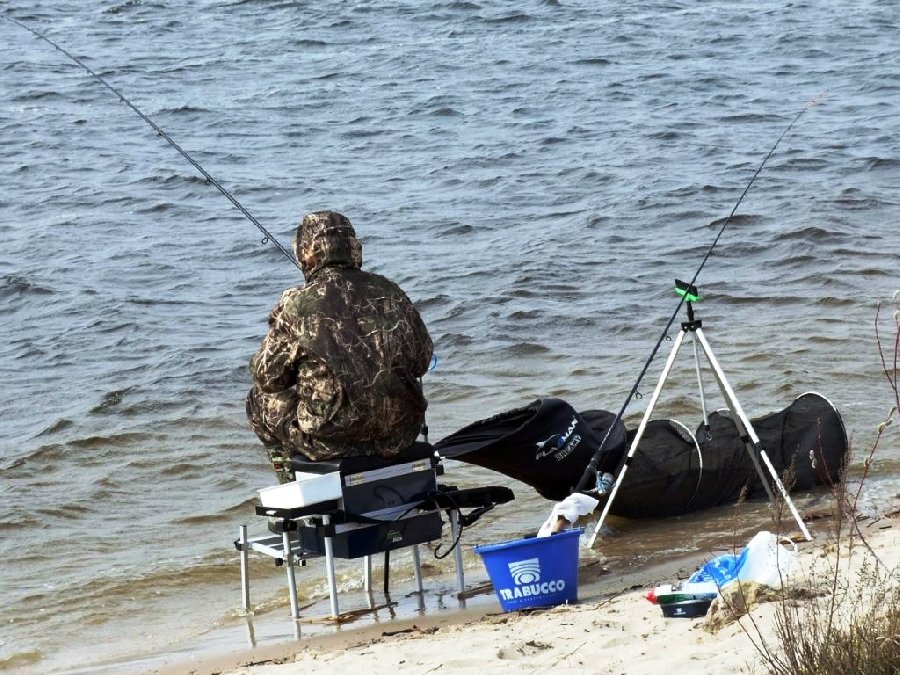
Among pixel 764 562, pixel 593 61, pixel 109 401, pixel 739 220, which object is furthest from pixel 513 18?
pixel 764 562

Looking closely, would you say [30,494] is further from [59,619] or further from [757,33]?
[757,33]

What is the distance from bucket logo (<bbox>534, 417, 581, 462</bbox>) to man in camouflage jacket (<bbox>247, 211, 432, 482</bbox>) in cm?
57

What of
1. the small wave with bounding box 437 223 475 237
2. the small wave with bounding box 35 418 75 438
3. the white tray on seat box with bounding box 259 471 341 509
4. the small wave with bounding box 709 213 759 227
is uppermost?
the white tray on seat box with bounding box 259 471 341 509

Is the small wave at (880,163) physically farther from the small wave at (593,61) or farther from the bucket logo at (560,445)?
the bucket logo at (560,445)

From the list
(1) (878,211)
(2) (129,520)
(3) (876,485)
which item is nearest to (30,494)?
(2) (129,520)

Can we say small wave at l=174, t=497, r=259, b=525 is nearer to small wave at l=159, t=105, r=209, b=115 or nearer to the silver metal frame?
the silver metal frame

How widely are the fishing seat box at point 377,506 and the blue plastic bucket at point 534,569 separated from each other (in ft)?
1.45

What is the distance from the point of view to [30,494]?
25.1ft

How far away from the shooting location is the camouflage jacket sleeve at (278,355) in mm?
5012

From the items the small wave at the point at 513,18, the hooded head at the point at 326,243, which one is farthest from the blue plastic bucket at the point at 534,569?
the small wave at the point at 513,18

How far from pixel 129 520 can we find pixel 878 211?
794cm

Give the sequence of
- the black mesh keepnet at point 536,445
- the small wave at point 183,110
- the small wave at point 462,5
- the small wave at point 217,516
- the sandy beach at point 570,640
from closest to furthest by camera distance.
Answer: the sandy beach at point 570,640 → the black mesh keepnet at point 536,445 → the small wave at point 217,516 → the small wave at point 183,110 → the small wave at point 462,5

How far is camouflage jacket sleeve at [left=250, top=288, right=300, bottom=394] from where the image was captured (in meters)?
5.01

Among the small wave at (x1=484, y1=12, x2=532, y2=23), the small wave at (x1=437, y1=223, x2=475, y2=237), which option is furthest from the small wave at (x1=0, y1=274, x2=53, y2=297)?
the small wave at (x1=484, y1=12, x2=532, y2=23)
